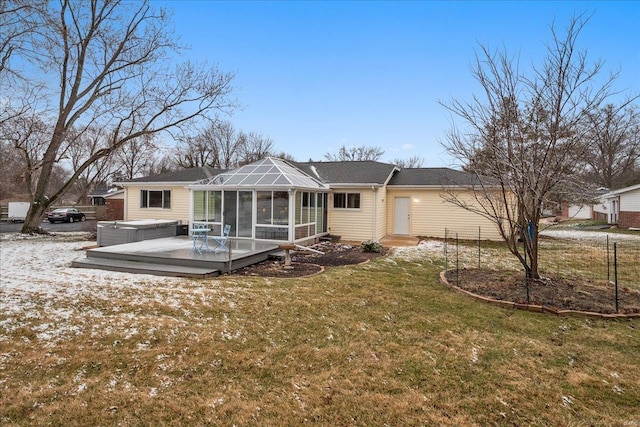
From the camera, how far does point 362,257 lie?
1075 cm

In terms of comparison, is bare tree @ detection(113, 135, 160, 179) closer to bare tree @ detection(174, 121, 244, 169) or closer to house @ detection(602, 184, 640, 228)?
bare tree @ detection(174, 121, 244, 169)

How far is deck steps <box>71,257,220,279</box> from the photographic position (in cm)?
793

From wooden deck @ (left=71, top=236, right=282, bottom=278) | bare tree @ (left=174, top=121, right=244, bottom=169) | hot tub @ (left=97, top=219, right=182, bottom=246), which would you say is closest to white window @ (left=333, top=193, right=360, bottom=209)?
wooden deck @ (left=71, top=236, right=282, bottom=278)

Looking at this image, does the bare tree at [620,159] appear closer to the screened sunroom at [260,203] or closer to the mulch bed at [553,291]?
the mulch bed at [553,291]

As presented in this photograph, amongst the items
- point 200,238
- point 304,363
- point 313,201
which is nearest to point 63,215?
point 200,238

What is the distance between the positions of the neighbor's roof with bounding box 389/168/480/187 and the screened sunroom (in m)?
4.59

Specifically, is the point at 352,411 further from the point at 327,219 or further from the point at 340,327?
the point at 327,219

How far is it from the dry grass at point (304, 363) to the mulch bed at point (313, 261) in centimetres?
243

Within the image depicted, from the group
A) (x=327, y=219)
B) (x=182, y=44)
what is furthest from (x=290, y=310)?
(x=182, y=44)

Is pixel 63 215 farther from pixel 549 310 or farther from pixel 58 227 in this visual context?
pixel 549 310

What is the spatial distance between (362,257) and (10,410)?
8774 mm

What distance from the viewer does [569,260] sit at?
10.3 meters

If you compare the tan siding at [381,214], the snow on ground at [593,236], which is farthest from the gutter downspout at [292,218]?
the snow on ground at [593,236]

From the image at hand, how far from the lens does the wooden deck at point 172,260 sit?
8195 millimetres
